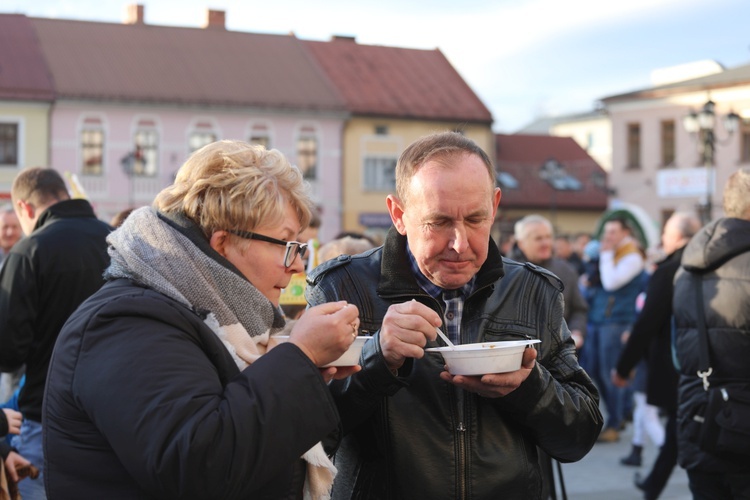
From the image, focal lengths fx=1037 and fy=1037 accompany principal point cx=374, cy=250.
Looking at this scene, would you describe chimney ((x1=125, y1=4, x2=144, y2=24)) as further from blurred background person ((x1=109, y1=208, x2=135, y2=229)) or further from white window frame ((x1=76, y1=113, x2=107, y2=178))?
blurred background person ((x1=109, y1=208, x2=135, y2=229))

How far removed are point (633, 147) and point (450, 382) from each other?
4549 cm

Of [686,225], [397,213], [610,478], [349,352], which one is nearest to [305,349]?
[349,352]

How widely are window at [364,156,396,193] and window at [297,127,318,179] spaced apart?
2.18 metres

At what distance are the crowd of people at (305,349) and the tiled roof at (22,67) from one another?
107ft

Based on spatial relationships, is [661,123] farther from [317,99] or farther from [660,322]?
[660,322]

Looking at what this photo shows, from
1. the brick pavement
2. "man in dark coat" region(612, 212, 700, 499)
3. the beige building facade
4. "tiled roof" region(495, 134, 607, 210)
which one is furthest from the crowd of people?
"tiled roof" region(495, 134, 607, 210)

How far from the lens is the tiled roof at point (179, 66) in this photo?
37.6m

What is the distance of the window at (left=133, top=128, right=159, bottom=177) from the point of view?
38562mm

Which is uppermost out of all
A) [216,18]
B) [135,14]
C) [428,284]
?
[216,18]

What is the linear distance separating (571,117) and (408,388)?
70056mm

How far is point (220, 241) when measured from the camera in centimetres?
264

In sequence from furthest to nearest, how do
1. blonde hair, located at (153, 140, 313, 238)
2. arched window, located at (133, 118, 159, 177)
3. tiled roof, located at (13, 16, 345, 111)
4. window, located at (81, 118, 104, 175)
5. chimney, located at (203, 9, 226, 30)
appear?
chimney, located at (203, 9, 226, 30) < arched window, located at (133, 118, 159, 177) < tiled roof, located at (13, 16, 345, 111) < window, located at (81, 118, 104, 175) < blonde hair, located at (153, 140, 313, 238)

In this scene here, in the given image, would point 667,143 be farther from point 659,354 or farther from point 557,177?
point 659,354

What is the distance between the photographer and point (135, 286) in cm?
248
